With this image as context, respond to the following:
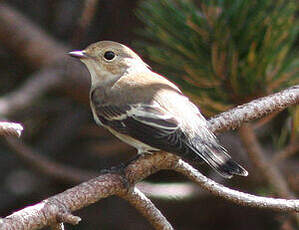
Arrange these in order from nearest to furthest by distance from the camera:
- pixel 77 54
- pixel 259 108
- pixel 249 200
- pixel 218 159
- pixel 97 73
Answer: pixel 249 200
pixel 259 108
pixel 218 159
pixel 77 54
pixel 97 73

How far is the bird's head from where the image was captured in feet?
8.00

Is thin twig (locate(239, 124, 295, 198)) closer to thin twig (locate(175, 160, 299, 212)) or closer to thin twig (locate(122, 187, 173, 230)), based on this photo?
thin twig (locate(175, 160, 299, 212))

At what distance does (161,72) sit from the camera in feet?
7.86

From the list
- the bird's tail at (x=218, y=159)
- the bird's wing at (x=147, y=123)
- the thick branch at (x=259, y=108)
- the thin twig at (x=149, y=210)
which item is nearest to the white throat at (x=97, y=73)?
the bird's wing at (x=147, y=123)

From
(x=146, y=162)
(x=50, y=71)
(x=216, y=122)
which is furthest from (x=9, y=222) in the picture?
(x=50, y=71)

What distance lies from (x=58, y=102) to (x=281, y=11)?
1.29 meters

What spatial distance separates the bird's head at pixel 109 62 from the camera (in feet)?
8.00

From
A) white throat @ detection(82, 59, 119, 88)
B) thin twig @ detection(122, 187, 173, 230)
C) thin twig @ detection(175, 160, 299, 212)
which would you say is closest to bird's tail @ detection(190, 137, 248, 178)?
thin twig @ detection(175, 160, 299, 212)

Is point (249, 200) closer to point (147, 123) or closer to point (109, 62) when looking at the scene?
point (147, 123)

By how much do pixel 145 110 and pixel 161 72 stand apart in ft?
0.90

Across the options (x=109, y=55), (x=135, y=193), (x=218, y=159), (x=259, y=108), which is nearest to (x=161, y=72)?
(x=109, y=55)

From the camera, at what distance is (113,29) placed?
3047 millimetres

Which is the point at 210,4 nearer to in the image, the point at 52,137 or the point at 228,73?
the point at 228,73

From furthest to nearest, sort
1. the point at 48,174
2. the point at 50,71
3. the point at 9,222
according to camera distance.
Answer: the point at 48,174 < the point at 50,71 < the point at 9,222
